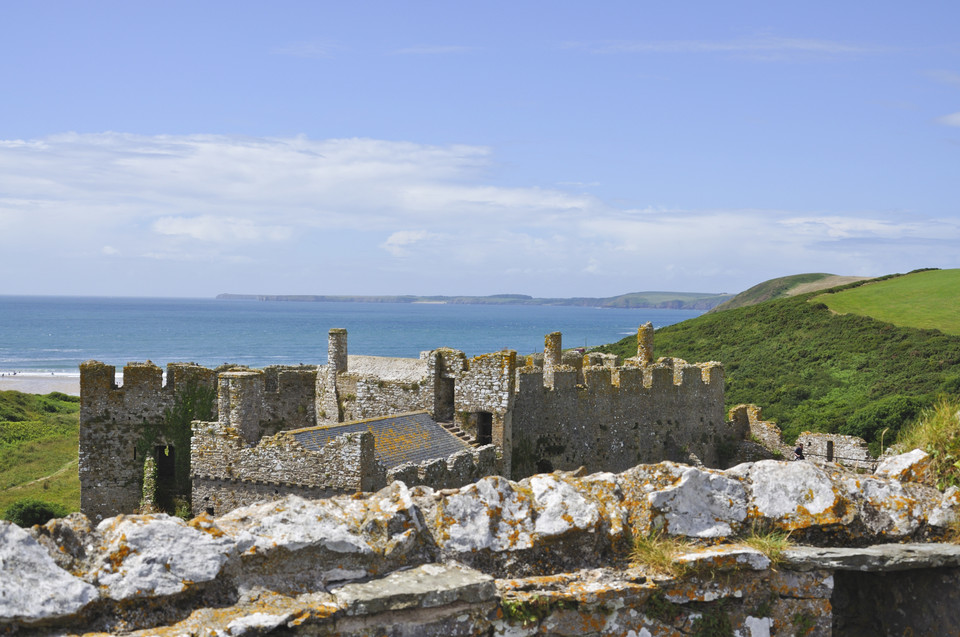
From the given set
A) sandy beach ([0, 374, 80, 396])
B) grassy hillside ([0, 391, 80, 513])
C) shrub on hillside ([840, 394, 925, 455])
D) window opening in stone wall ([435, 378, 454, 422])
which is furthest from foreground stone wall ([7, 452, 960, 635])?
sandy beach ([0, 374, 80, 396])

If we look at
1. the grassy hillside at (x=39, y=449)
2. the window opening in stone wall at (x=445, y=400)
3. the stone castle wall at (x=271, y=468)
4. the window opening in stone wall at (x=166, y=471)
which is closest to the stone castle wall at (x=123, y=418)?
the window opening in stone wall at (x=166, y=471)

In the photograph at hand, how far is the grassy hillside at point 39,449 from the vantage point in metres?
32.0

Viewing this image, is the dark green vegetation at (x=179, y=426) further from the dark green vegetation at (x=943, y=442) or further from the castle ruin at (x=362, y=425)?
the dark green vegetation at (x=943, y=442)

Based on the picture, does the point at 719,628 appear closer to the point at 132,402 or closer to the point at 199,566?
the point at 199,566

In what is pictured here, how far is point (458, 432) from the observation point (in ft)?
62.4

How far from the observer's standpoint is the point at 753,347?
61.9 m

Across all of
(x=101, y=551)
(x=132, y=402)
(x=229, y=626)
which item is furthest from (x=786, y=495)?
(x=132, y=402)

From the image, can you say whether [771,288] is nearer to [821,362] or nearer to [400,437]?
[821,362]

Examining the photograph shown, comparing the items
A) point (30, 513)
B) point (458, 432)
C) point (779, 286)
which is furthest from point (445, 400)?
point (779, 286)

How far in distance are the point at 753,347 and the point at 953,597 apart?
58.9 m

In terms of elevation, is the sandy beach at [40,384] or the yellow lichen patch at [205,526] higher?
the yellow lichen patch at [205,526]

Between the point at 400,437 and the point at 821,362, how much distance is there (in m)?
44.1

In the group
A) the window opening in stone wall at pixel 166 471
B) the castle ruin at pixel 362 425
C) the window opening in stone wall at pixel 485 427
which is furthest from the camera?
the window opening in stone wall at pixel 166 471

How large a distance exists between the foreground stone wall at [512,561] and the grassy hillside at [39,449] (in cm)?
2538
